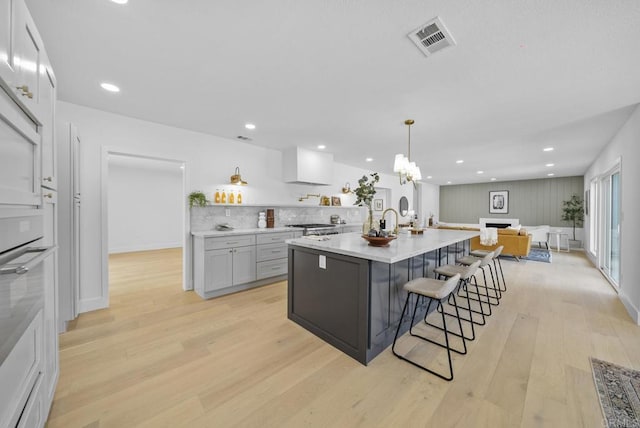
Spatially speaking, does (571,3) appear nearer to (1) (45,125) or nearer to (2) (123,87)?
(1) (45,125)

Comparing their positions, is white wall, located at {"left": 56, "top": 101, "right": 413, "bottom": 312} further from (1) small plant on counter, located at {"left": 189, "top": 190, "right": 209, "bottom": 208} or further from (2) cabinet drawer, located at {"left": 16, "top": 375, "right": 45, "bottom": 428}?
(2) cabinet drawer, located at {"left": 16, "top": 375, "right": 45, "bottom": 428}

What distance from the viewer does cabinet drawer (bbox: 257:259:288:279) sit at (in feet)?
13.3

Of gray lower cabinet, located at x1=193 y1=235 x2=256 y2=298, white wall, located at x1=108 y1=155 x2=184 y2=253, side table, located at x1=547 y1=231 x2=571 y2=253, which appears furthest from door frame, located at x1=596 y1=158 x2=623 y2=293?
white wall, located at x1=108 y1=155 x2=184 y2=253

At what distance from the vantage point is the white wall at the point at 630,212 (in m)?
2.95

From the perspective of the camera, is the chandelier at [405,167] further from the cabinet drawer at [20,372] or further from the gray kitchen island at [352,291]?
the cabinet drawer at [20,372]

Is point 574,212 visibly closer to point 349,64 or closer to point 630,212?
Answer: point 630,212

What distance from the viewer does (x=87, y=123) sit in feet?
10.2

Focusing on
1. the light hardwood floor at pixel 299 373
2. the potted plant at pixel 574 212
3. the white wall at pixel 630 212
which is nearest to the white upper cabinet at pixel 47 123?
the light hardwood floor at pixel 299 373

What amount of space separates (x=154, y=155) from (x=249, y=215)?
5.63 ft

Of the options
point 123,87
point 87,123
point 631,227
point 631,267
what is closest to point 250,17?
point 123,87

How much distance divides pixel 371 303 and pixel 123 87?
317 centimetres

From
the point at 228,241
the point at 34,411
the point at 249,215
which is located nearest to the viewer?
the point at 34,411

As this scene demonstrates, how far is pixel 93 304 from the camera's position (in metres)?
3.11

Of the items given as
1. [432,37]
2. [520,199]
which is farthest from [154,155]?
[520,199]
